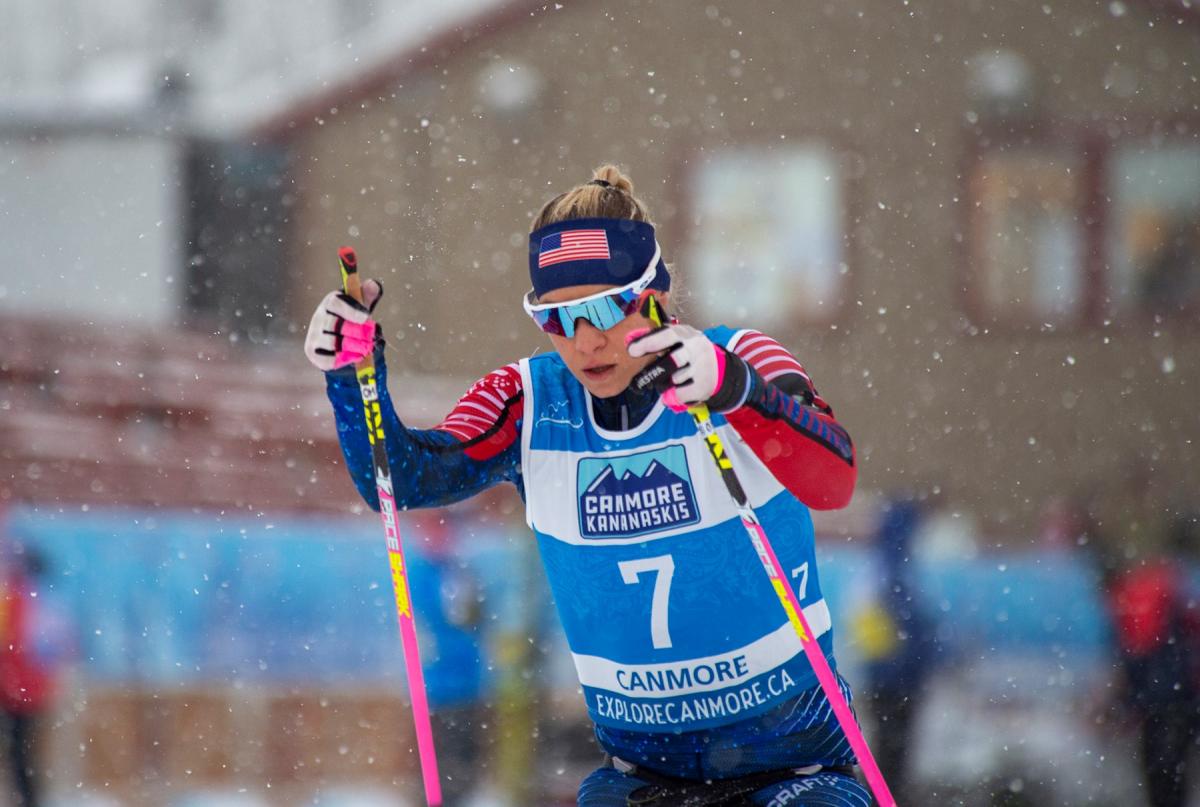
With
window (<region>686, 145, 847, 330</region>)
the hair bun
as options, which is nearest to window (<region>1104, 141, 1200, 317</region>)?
window (<region>686, 145, 847, 330</region>)

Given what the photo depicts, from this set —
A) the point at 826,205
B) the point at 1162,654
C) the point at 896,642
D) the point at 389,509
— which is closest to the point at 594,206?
the point at 389,509

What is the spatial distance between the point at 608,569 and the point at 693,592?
142 mm

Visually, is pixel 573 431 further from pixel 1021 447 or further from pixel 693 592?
pixel 1021 447

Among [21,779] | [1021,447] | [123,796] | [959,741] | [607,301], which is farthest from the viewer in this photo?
[1021,447]

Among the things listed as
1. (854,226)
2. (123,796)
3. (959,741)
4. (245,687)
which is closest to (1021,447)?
(854,226)

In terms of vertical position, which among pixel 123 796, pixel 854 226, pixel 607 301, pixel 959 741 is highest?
pixel 854 226

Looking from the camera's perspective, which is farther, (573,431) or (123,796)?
(123,796)

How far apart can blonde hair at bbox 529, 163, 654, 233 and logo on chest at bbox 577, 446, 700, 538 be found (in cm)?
40

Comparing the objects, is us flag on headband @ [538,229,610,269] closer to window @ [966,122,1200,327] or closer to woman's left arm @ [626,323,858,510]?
woman's left arm @ [626,323,858,510]

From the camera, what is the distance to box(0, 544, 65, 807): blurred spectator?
5.50 m

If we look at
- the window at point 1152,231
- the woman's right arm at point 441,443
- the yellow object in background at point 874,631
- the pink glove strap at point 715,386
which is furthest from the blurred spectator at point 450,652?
the window at point 1152,231

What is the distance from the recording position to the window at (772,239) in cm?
1029

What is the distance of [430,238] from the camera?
10461mm

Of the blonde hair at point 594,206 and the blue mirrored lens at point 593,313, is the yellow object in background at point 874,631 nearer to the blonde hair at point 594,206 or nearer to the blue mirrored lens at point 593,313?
the blonde hair at point 594,206
